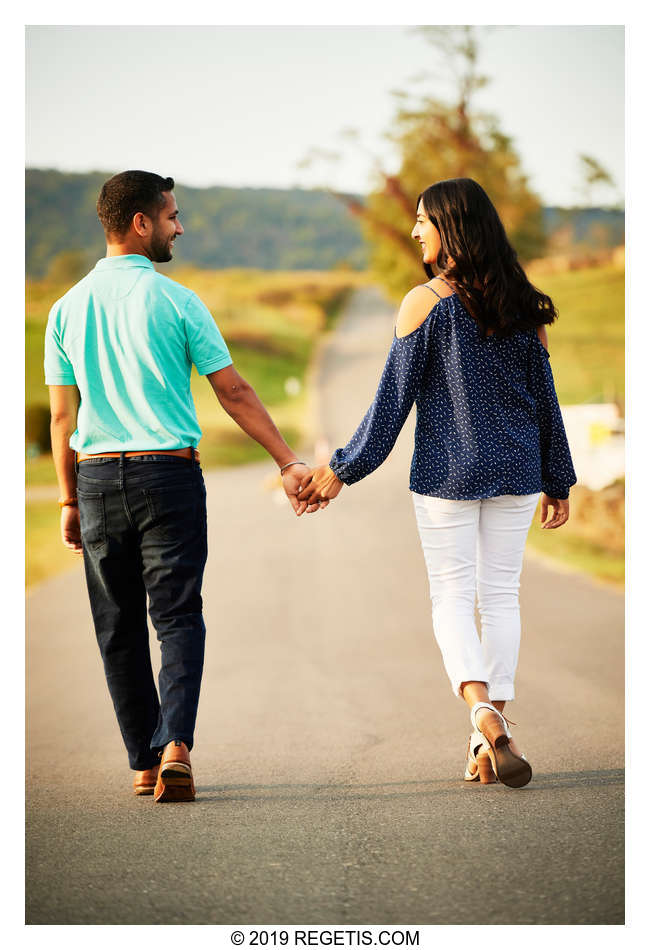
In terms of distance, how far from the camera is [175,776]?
2.59m

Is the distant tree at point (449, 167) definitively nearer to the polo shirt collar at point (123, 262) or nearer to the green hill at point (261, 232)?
the green hill at point (261, 232)

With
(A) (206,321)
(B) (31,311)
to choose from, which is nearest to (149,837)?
(A) (206,321)

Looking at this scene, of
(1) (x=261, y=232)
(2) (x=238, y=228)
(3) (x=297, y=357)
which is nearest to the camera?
(3) (x=297, y=357)

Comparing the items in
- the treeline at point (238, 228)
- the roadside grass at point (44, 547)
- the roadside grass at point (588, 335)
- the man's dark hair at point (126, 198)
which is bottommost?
the roadside grass at point (44, 547)

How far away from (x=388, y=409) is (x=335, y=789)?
109 cm

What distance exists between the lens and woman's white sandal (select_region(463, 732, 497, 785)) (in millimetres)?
2682

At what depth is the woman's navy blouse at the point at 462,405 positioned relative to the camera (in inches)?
→ 105

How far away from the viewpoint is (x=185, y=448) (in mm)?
2658

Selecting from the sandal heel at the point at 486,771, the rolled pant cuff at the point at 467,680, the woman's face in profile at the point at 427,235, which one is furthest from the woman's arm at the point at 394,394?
the sandal heel at the point at 486,771

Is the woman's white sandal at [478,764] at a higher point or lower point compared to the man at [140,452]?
lower

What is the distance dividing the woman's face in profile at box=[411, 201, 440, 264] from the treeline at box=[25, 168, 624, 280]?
12.0 m

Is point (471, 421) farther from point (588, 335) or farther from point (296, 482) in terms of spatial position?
point (588, 335)

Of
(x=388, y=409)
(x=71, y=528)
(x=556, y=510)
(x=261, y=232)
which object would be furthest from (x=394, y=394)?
(x=261, y=232)

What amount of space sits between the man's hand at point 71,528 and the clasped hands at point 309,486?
2.05 feet
